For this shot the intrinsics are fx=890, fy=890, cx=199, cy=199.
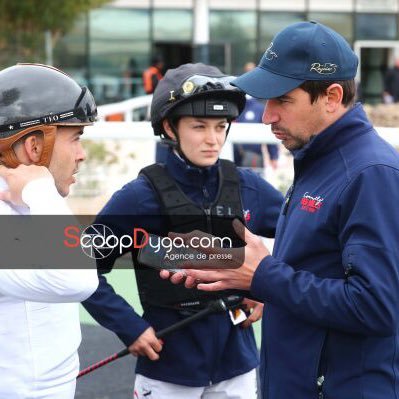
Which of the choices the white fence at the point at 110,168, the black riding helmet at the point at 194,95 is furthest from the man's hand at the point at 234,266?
the white fence at the point at 110,168

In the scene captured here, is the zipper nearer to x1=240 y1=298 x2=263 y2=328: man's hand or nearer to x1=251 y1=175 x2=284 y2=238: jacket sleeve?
x1=240 y1=298 x2=263 y2=328: man's hand

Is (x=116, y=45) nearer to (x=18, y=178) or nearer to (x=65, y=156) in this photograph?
(x=65, y=156)

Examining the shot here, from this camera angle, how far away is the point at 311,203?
2711 mm

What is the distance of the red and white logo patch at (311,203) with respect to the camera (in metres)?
2.68

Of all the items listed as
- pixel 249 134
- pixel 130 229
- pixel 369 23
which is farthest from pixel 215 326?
pixel 369 23

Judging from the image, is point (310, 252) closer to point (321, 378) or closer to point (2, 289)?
point (321, 378)

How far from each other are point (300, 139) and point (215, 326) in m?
1.10

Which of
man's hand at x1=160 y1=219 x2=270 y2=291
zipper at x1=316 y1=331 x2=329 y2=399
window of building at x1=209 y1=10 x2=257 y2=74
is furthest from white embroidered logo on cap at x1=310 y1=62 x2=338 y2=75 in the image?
window of building at x1=209 y1=10 x2=257 y2=74

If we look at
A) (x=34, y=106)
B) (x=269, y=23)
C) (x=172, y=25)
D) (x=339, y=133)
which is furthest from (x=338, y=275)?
(x=269, y=23)

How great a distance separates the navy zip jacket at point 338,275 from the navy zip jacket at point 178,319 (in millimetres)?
750

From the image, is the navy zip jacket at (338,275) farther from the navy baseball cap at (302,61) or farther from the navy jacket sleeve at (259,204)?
the navy jacket sleeve at (259,204)

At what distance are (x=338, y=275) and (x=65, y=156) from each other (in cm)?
99

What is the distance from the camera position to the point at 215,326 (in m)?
3.63

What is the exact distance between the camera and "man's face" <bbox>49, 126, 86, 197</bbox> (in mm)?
2963
